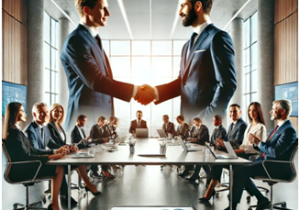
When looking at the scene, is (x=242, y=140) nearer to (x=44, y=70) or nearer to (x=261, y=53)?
(x=261, y=53)

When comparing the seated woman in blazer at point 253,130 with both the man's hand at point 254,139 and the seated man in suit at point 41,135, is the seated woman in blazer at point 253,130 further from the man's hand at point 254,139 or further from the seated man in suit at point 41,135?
the seated man in suit at point 41,135

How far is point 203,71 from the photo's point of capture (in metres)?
4.21

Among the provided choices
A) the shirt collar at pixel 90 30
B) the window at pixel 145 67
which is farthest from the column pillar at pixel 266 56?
the shirt collar at pixel 90 30

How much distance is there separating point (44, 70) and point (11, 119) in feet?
3.74

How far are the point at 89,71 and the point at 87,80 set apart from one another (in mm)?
148

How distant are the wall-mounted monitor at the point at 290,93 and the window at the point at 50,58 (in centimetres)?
371

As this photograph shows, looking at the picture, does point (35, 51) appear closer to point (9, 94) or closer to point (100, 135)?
point (9, 94)

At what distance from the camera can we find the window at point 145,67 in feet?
14.3

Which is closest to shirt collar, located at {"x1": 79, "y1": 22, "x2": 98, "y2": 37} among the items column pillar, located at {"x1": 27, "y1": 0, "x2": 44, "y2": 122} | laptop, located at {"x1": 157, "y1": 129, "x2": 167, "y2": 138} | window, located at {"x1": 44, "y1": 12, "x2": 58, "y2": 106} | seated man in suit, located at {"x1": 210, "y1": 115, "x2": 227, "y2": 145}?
window, located at {"x1": 44, "y1": 12, "x2": 58, "y2": 106}

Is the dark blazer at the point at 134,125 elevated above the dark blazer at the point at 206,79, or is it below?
below

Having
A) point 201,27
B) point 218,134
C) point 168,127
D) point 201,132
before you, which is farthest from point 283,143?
point 201,27

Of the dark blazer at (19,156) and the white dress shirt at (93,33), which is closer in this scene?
the dark blazer at (19,156)

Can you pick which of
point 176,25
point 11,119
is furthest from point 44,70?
point 176,25

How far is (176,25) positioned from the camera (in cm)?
440
